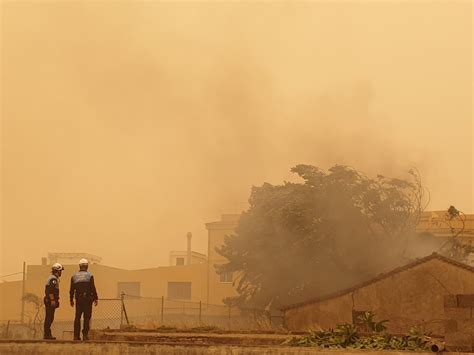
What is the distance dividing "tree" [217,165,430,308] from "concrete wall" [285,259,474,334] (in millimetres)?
13944

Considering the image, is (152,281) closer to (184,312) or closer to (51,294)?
(184,312)

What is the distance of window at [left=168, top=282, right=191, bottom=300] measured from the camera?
61.1 m

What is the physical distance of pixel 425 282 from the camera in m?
22.0

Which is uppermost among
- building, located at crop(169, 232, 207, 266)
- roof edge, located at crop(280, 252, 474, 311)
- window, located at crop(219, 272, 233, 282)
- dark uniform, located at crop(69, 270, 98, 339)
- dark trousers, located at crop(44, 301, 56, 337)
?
building, located at crop(169, 232, 207, 266)

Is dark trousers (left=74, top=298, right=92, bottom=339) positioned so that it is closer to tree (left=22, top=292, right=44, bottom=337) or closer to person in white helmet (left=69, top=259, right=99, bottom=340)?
person in white helmet (left=69, top=259, right=99, bottom=340)

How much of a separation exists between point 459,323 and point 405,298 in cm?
1038

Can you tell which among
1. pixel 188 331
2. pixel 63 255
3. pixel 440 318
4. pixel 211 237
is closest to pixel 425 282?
pixel 440 318

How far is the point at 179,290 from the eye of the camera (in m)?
61.3

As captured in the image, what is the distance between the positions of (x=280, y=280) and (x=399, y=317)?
54.5 ft

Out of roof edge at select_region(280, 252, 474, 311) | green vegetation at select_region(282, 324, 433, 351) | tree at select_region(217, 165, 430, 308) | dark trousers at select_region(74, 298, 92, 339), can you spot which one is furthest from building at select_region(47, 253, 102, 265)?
green vegetation at select_region(282, 324, 433, 351)

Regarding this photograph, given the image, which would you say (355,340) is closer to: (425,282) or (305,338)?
(305,338)

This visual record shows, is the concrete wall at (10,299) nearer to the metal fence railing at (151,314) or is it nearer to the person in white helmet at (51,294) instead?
the metal fence railing at (151,314)

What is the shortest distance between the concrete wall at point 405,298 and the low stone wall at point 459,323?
8.70m

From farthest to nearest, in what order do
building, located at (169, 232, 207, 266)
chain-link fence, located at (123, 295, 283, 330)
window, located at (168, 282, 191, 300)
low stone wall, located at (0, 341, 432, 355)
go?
building, located at (169, 232, 207, 266) → window, located at (168, 282, 191, 300) → chain-link fence, located at (123, 295, 283, 330) → low stone wall, located at (0, 341, 432, 355)
